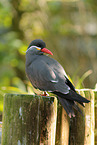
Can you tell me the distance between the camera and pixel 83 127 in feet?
6.77

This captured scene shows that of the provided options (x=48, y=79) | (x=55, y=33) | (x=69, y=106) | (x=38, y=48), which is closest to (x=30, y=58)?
(x=38, y=48)

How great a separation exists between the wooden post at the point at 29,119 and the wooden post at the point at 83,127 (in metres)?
0.31

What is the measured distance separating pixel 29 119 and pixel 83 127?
0.54 metres

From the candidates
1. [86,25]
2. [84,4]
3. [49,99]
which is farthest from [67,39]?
[49,99]

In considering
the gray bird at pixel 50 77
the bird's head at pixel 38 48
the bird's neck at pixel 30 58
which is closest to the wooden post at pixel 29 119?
the gray bird at pixel 50 77

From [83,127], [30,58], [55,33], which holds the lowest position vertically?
[83,127]

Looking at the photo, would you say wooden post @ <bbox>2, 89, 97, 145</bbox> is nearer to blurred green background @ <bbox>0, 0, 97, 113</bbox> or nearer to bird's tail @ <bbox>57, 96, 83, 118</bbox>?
bird's tail @ <bbox>57, 96, 83, 118</bbox>

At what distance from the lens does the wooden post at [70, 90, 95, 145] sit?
204cm

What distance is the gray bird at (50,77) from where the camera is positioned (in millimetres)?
1853

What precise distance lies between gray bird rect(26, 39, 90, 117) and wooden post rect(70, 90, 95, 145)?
8 cm

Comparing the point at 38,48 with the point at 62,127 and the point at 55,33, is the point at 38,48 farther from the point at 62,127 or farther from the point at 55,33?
the point at 55,33

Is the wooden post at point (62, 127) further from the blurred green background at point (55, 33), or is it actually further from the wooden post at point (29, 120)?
the blurred green background at point (55, 33)

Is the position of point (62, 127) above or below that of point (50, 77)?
below

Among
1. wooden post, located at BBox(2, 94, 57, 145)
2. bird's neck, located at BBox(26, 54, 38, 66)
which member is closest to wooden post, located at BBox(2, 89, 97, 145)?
wooden post, located at BBox(2, 94, 57, 145)
